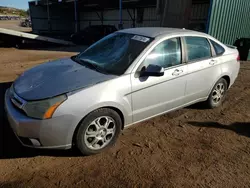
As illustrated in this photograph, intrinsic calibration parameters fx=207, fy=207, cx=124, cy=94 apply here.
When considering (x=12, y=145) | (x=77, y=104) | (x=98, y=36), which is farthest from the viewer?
(x=98, y=36)

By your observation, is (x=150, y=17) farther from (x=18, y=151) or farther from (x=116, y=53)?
(x=18, y=151)

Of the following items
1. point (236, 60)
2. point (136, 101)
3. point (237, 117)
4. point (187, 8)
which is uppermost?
point (187, 8)

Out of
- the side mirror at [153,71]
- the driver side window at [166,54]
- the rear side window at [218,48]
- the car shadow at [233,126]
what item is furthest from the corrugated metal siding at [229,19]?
the side mirror at [153,71]

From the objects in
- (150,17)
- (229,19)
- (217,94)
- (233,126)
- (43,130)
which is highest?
(150,17)

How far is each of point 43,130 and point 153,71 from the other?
1570 millimetres

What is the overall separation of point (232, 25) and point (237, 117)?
821 centimetres

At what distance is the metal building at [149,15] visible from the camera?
32.6 feet

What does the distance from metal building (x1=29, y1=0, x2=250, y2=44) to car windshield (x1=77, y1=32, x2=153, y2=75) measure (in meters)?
7.47

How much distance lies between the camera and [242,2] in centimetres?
1037

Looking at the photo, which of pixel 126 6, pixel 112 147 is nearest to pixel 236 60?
pixel 112 147

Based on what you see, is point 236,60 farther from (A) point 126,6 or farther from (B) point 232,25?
(A) point 126,6

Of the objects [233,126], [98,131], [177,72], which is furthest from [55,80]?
[233,126]

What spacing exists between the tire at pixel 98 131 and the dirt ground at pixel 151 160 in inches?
4.9

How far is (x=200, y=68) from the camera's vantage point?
3627 millimetres
